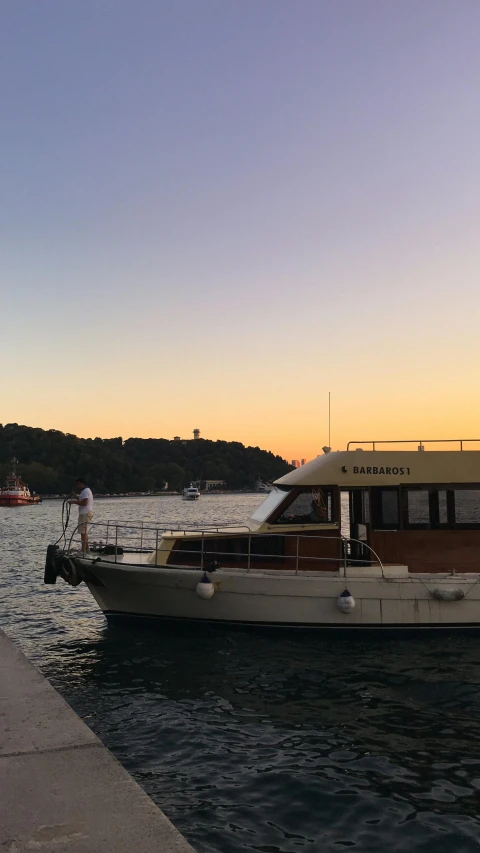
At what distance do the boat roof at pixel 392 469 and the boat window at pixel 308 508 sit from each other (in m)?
0.22

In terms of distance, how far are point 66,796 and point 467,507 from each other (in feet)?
32.8

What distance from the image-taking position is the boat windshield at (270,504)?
13.1 meters

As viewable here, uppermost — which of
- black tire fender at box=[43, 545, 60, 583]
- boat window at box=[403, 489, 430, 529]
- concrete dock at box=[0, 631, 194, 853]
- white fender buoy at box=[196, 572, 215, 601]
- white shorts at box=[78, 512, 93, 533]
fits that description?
boat window at box=[403, 489, 430, 529]

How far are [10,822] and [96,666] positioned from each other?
7114 mm

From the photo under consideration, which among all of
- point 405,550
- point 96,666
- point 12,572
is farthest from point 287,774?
point 12,572

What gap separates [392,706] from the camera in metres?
8.93

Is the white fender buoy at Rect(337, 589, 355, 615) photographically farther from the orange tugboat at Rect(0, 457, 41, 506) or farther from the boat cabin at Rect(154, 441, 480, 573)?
the orange tugboat at Rect(0, 457, 41, 506)

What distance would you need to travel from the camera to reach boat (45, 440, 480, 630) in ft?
38.7

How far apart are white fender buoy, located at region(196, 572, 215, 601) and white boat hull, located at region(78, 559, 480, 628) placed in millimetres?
140

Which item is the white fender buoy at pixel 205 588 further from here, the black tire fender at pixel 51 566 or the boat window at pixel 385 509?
the boat window at pixel 385 509

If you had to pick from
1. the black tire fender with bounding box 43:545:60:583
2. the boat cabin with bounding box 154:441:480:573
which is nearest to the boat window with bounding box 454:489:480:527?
the boat cabin with bounding box 154:441:480:573

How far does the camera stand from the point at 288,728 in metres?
8.18

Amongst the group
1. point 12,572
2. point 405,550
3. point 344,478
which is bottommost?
point 12,572

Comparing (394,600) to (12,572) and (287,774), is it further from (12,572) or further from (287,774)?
(12,572)
